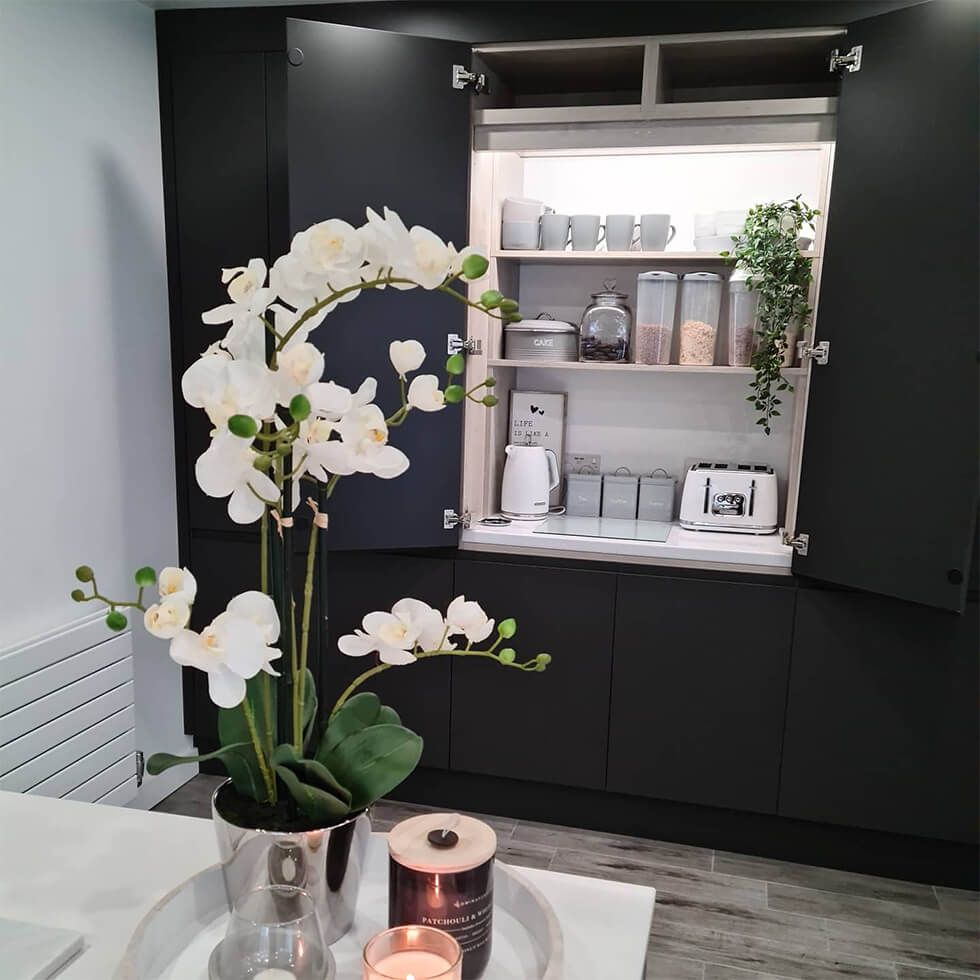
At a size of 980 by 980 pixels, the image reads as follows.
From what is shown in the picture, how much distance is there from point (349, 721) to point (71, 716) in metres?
1.71

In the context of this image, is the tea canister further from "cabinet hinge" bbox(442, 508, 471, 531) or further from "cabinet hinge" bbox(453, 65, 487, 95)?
"cabinet hinge" bbox(453, 65, 487, 95)

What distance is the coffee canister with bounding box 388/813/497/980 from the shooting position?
2.61 ft

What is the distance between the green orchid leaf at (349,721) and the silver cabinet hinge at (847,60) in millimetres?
2061

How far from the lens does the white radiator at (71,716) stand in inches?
82.1

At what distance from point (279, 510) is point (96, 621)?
1827mm

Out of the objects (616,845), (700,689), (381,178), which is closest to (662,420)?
(700,689)

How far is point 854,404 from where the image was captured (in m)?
2.22

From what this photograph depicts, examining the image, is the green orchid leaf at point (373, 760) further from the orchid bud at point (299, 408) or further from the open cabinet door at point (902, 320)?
the open cabinet door at point (902, 320)

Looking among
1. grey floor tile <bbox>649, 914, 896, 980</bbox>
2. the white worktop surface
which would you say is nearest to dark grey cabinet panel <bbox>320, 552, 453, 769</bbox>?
grey floor tile <bbox>649, 914, 896, 980</bbox>

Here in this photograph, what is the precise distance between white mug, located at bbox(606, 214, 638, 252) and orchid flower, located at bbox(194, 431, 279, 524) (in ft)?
6.92

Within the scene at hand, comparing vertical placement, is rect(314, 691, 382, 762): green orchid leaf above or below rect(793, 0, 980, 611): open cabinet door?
below

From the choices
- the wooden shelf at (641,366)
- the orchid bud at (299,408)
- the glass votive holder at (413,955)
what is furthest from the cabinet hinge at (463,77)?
the glass votive holder at (413,955)

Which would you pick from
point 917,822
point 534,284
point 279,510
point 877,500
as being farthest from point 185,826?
point 534,284

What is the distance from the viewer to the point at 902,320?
6.89 ft
